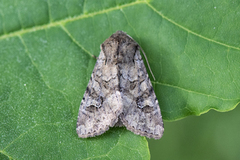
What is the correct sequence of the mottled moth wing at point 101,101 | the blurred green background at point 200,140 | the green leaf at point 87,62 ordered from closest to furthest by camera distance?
the green leaf at point 87,62 → the mottled moth wing at point 101,101 → the blurred green background at point 200,140

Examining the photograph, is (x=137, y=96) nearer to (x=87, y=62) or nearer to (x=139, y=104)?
(x=139, y=104)

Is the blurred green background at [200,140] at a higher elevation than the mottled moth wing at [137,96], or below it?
below

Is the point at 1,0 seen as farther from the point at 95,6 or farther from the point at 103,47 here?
the point at 103,47

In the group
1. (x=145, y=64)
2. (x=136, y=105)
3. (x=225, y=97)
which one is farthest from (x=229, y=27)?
(x=136, y=105)

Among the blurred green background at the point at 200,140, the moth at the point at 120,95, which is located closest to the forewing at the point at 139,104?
the moth at the point at 120,95

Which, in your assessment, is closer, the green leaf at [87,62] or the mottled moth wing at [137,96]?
the green leaf at [87,62]

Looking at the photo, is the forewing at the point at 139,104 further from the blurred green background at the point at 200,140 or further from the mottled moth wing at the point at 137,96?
the blurred green background at the point at 200,140

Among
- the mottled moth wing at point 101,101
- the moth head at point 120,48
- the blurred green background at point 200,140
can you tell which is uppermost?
the moth head at point 120,48
